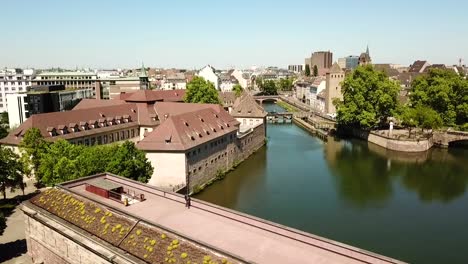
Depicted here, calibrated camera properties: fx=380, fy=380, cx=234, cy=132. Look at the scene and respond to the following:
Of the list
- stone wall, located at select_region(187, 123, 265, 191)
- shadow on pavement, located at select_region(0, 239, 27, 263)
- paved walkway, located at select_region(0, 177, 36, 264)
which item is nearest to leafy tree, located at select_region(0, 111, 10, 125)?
stone wall, located at select_region(187, 123, 265, 191)

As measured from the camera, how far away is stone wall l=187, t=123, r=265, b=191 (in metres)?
39.7

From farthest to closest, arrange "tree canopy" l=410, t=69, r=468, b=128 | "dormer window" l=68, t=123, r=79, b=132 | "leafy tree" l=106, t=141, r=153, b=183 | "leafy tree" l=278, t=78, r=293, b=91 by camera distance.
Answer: "leafy tree" l=278, t=78, r=293, b=91 → "tree canopy" l=410, t=69, r=468, b=128 → "dormer window" l=68, t=123, r=79, b=132 → "leafy tree" l=106, t=141, r=153, b=183

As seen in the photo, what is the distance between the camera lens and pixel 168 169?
38188 mm

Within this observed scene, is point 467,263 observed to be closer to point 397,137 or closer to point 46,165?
point 46,165

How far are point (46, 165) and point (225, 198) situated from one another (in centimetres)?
1680

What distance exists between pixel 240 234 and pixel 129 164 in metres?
16.9

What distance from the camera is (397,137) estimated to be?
64312 millimetres

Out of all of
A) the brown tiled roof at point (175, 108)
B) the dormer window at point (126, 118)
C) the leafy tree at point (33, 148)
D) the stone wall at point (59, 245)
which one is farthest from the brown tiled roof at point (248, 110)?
the stone wall at point (59, 245)

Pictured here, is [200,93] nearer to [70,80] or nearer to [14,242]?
[14,242]

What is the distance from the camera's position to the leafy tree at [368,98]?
69.1 m

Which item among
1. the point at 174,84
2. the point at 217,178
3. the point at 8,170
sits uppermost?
the point at 174,84

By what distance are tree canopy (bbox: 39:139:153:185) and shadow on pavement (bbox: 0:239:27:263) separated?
5.68m

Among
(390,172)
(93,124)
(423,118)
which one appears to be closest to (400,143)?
A: (423,118)

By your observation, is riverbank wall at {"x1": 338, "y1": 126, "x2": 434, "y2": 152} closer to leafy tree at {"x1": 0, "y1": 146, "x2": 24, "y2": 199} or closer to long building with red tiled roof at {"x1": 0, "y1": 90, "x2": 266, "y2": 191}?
long building with red tiled roof at {"x1": 0, "y1": 90, "x2": 266, "y2": 191}
